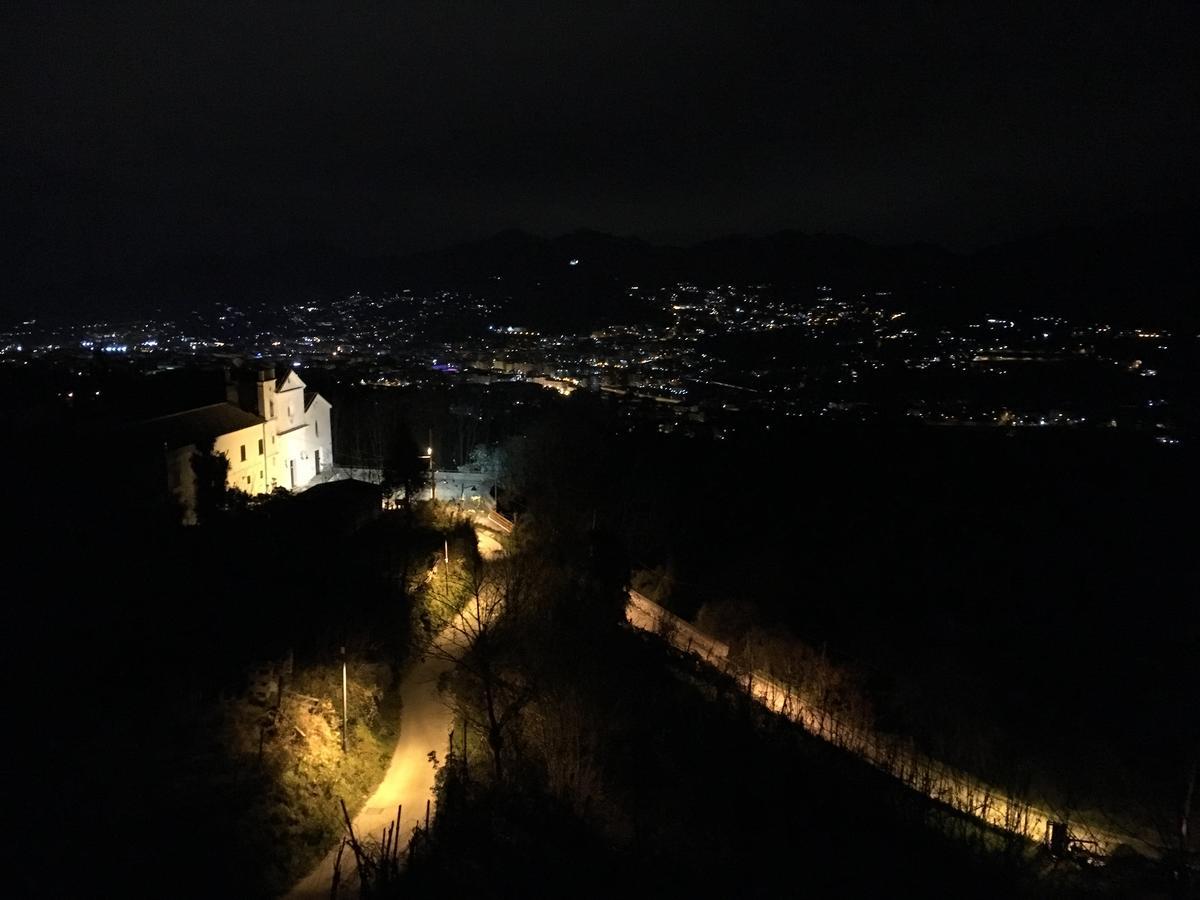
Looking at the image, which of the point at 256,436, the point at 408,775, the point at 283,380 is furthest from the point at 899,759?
the point at 283,380

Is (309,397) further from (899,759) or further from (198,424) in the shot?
(899,759)

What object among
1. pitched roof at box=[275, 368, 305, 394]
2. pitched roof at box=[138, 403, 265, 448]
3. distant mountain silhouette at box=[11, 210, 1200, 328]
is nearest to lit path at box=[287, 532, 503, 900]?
pitched roof at box=[138, 403, 265, 448]

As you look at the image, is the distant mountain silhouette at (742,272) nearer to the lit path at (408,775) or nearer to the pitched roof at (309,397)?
the pitched roof at (309,397)

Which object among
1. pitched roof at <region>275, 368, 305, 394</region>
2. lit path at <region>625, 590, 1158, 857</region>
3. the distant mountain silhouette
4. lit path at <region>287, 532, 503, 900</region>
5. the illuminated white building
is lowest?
lit path at <region>625, 590, 1158, 857</region>

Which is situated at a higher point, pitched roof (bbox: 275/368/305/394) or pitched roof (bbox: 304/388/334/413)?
pitched roof (bbox: 275/368/305/394)

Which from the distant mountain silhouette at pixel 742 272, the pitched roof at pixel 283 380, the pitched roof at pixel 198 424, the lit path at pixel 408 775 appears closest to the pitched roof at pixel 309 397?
the pitched roof at pixel 283 380

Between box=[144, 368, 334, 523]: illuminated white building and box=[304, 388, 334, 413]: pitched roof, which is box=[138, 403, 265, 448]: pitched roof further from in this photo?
box=[304, 388, 334, 413]: pitched roof
